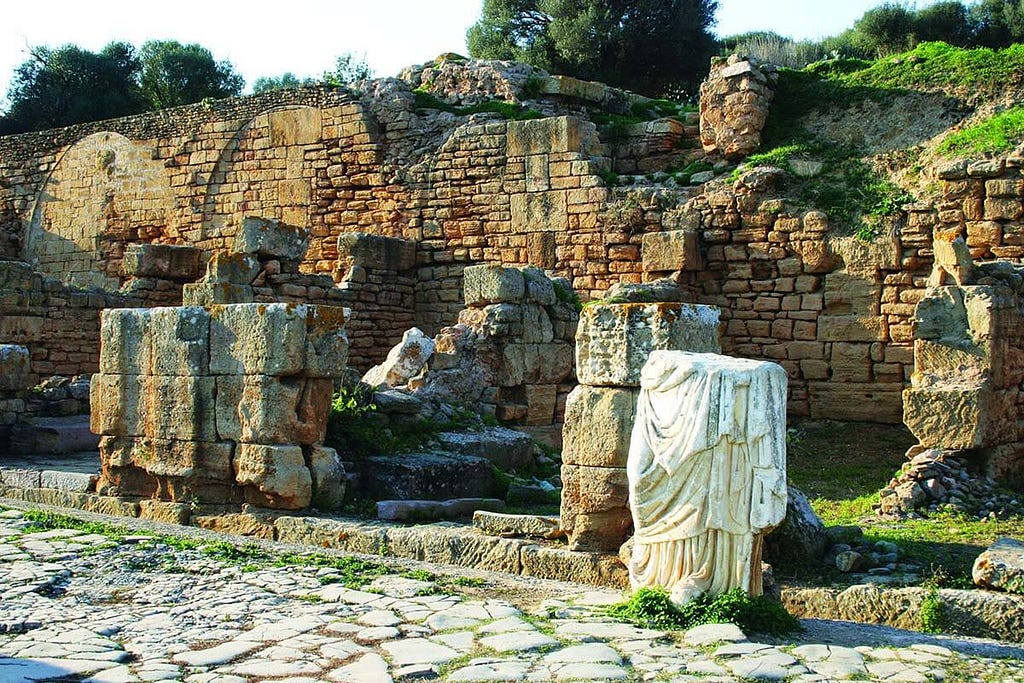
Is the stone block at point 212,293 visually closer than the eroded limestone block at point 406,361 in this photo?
No

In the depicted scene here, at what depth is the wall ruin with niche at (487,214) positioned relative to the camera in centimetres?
1363

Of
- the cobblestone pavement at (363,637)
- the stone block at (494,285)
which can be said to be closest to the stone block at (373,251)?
the stone block at (494,285)

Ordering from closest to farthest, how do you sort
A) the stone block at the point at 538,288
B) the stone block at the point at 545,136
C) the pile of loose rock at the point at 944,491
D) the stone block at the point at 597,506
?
1. the stone block at the point at 597,506
2. the pile of loose rock at the point at 944,491
3. the stone block at the point at 538,288
4. the stone block at the point at 545,136

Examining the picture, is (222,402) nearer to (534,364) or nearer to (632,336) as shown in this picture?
(632,336)

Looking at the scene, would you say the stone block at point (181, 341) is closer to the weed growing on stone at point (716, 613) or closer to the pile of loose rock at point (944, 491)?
the weed growing on stone at point (716, 613)

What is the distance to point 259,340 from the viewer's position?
8.32m

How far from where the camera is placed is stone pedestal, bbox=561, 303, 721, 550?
6.39 meters

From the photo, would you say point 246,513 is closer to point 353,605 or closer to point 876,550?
point 353,605

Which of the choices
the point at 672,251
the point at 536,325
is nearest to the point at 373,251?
the point at 672,251

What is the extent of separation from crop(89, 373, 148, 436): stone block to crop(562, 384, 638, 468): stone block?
3852 millimetres

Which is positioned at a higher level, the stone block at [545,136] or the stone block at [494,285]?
the stone block at [545,136]

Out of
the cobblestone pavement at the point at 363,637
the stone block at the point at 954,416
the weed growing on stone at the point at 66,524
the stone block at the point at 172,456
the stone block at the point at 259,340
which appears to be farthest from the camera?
the stone block at the point at 954,416

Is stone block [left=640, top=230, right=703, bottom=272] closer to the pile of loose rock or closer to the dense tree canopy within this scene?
the pile of loose rock

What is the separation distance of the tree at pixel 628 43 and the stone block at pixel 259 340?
804 inches
